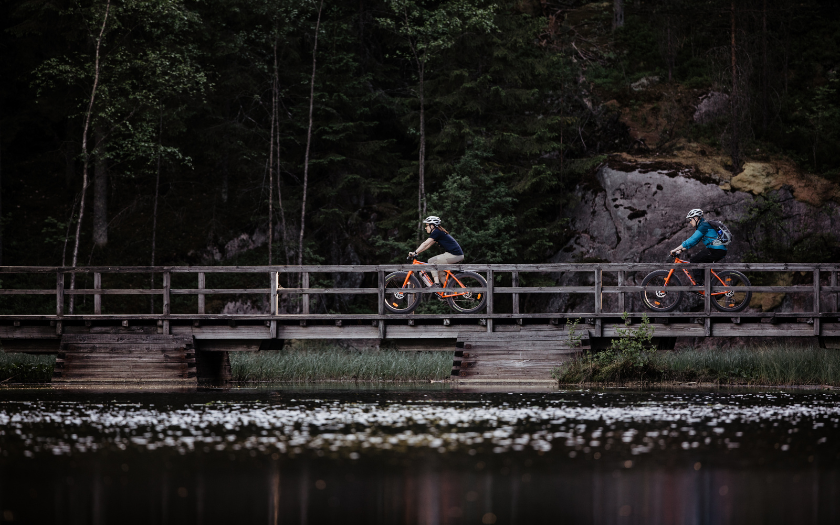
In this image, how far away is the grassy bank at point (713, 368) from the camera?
56.0ft

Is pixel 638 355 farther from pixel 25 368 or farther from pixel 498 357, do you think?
pixel 25 368

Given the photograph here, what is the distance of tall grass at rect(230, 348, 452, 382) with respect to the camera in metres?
19.0

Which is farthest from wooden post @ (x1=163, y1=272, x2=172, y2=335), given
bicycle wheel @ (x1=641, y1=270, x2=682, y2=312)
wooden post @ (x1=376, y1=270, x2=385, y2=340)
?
bicycle wheel @ (x1=641, y1=270, x2=682, y2=312)

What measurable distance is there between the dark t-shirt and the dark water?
15.8 feet

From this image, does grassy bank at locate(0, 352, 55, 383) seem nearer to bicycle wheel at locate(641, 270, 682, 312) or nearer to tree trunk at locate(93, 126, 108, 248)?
tree trunk at locate(93, 126, 108, 248)

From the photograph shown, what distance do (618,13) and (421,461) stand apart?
95.7 ft

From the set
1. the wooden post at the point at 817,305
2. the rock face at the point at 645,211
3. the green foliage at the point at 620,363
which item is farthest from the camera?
the rock face at the point at 645,211

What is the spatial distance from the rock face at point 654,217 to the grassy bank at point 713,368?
17.9ft

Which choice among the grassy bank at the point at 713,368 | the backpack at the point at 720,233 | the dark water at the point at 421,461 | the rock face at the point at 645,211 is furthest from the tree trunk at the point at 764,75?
the dark water at the point at 421,461

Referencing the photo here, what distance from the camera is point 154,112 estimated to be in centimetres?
2769

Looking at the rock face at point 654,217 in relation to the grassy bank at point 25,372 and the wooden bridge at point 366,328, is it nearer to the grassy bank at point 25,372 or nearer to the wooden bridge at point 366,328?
the wooden bridge at point 366,328

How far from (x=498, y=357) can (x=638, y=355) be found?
257 cm

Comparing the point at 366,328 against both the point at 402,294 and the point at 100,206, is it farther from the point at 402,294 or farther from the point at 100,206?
the point at 100,206

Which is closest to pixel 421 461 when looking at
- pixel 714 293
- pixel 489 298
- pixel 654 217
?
pixel 489 298
